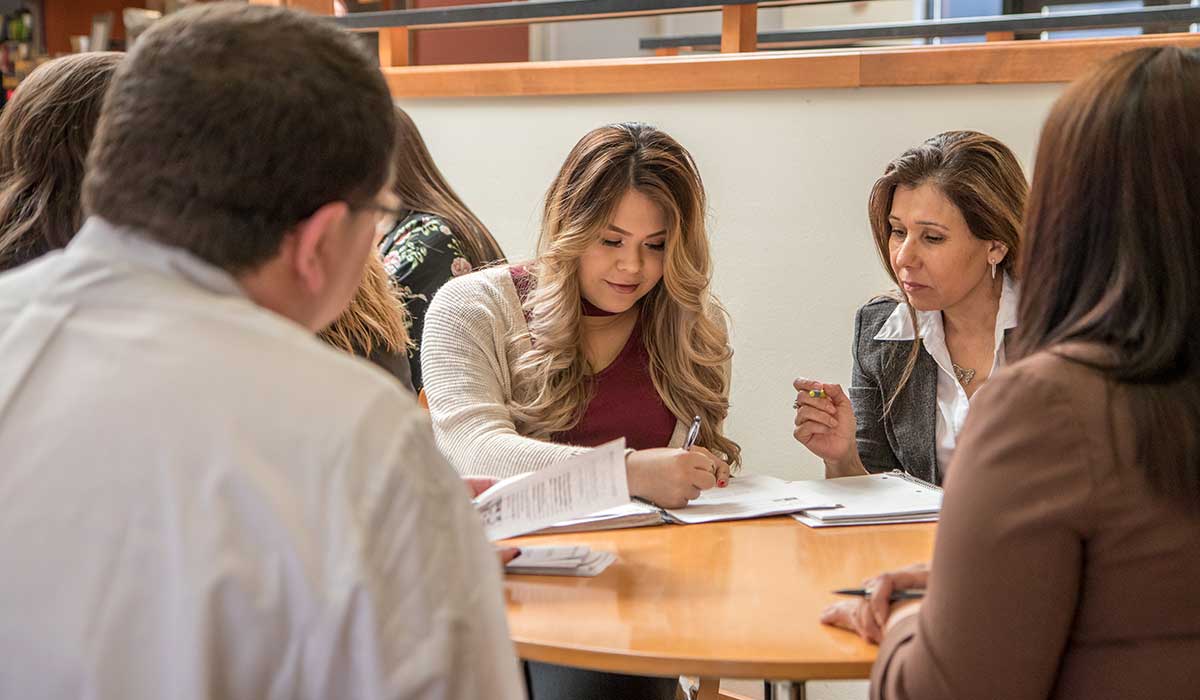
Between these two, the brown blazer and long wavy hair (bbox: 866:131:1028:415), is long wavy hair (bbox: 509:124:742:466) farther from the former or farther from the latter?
the brown blazer

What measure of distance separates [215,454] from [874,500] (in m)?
1.40

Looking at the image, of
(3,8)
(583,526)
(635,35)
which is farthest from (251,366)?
(635,35)

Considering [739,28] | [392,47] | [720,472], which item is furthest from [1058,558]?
[392,47]

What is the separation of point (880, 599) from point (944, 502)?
274 millimetres

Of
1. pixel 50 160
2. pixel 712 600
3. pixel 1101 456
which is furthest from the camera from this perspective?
pixel 50 160

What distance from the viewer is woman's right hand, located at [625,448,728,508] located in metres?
1.94

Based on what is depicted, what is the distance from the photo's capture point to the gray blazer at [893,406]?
238 cm

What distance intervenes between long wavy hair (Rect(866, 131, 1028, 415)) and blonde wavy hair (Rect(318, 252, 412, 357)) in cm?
98

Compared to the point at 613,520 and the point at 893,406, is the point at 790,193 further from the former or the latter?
the point at 613,520

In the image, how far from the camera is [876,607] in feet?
4.72

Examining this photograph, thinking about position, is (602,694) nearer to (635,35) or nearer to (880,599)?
(880,599)

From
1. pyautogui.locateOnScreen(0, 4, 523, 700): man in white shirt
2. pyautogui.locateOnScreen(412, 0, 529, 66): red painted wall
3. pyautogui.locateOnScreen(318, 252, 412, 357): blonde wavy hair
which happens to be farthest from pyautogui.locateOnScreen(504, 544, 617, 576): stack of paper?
pyautogui.locateOnScreen(412, 0, 529, 66): red painted wall

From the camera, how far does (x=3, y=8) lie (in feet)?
19.8

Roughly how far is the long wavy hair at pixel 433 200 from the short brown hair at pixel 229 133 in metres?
2.06
